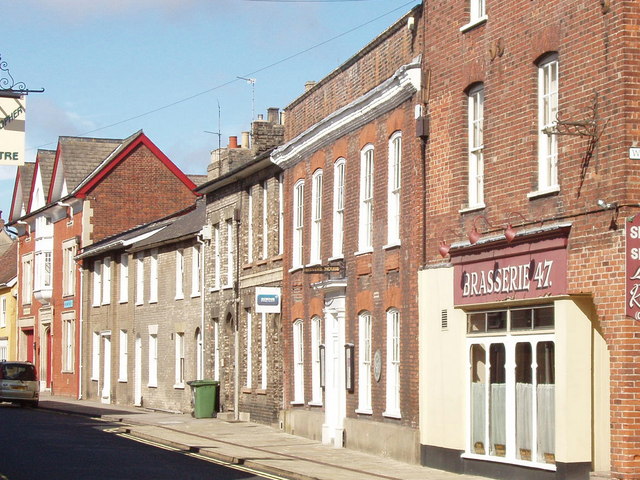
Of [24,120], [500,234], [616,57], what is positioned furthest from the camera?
[24,120]

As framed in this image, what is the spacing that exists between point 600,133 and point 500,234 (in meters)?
3.26

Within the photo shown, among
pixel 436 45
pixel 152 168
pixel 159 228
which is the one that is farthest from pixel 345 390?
pixel 152 168

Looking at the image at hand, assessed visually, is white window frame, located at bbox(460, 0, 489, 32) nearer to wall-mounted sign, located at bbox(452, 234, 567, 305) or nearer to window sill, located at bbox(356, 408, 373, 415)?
wall-mounted sign, located at bbox(452, 234, 567, 305)

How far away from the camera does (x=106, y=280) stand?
5428 cm

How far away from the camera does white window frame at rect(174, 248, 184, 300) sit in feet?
146

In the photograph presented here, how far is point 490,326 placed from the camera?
Answer: 68.3 ft

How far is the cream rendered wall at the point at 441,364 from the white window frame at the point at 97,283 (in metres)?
34.0

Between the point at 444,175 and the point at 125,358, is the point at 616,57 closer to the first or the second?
the point at 444,175

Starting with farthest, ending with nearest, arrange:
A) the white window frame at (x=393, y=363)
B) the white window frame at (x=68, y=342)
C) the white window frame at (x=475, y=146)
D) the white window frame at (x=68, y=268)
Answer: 1. the white window frame at (x=68, y=268)
2. the white window frame at (x=68, y=342)
3. the white window frame at (x=393, y=363)
4. the white window frame at (x=475, y=146)

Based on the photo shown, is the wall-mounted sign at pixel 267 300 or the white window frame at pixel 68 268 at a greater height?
the white window frame at pixel 68 268

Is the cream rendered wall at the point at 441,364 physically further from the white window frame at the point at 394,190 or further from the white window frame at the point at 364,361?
the white window frame at the point at 364,361

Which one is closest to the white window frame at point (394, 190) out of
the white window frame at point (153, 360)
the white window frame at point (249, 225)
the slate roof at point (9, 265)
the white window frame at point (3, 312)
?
the white window frame at point (249, 225)

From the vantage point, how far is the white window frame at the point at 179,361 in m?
43.9

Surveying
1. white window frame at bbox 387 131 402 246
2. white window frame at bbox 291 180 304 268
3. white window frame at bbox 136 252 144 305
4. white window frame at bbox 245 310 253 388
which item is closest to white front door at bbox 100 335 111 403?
white window frame at bbox 136 252 144 305
